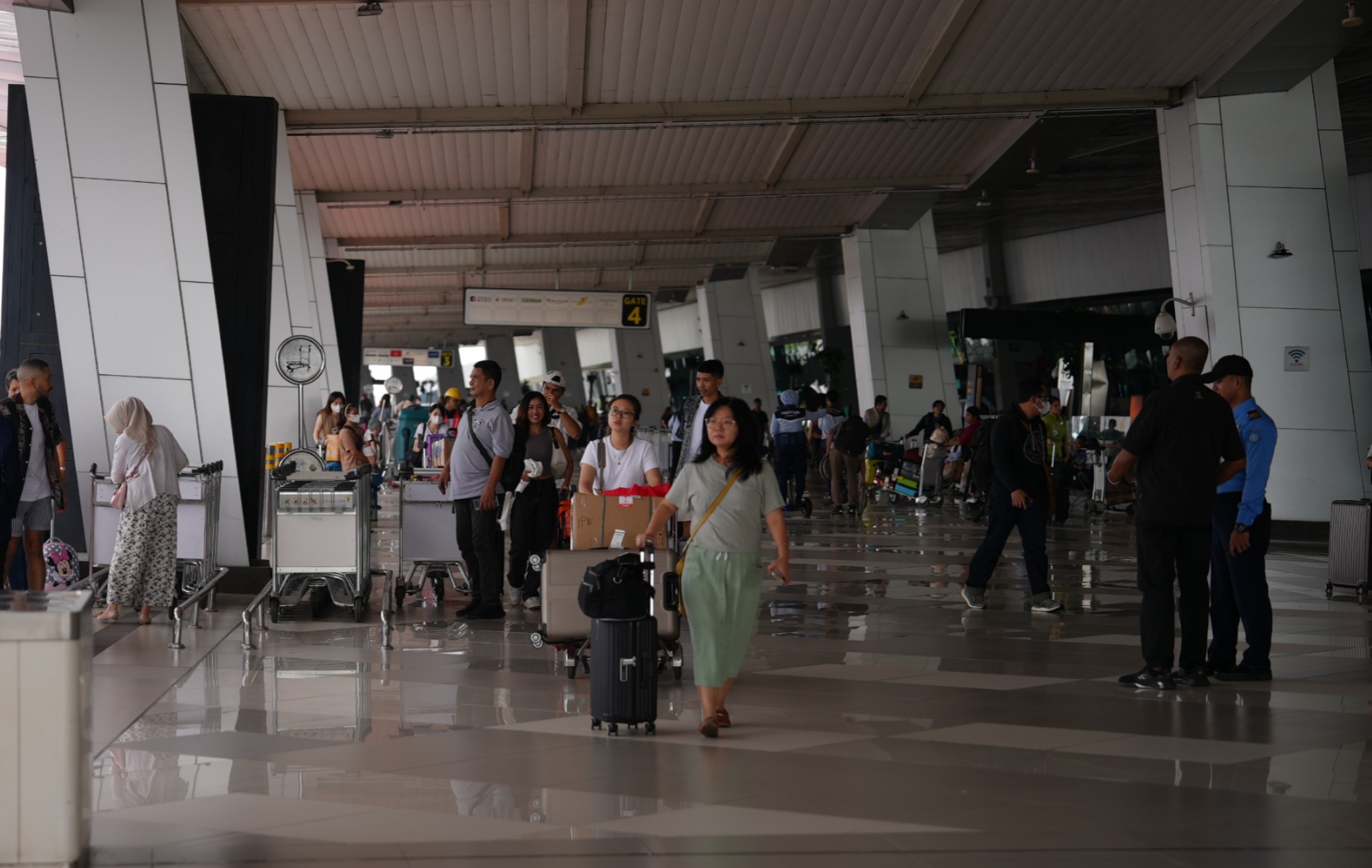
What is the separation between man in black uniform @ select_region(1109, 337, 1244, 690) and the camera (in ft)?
20.2

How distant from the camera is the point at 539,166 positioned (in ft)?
64.5

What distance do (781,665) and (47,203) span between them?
7.08 meters

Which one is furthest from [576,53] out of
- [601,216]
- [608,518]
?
[601,216]

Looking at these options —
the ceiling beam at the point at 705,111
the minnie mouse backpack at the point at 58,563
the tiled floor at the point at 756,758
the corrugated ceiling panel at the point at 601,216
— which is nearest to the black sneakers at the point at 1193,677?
the tiled floor at the point at 756,758

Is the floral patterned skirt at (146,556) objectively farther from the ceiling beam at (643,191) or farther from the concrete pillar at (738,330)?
the concrete pillar at (738,330)

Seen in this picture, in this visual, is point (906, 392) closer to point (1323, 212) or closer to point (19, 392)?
point (1323, 212)

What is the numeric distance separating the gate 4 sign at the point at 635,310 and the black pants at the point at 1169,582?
973 inches

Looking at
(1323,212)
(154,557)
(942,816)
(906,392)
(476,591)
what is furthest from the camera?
(906,392)

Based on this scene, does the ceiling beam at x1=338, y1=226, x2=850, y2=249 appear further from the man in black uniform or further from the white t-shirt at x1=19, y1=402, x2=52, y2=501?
the man in black uniform

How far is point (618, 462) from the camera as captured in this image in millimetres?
7504

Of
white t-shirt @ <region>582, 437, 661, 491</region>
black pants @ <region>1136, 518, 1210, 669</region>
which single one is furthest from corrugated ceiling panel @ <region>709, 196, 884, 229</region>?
black pants @ <region>1136, 518, 1210, 669</region>

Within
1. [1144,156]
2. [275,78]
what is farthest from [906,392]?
[275,78]

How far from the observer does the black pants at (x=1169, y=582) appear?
20.5ft

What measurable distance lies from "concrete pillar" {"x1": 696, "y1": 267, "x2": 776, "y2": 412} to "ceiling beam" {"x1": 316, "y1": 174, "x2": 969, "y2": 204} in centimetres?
1327
